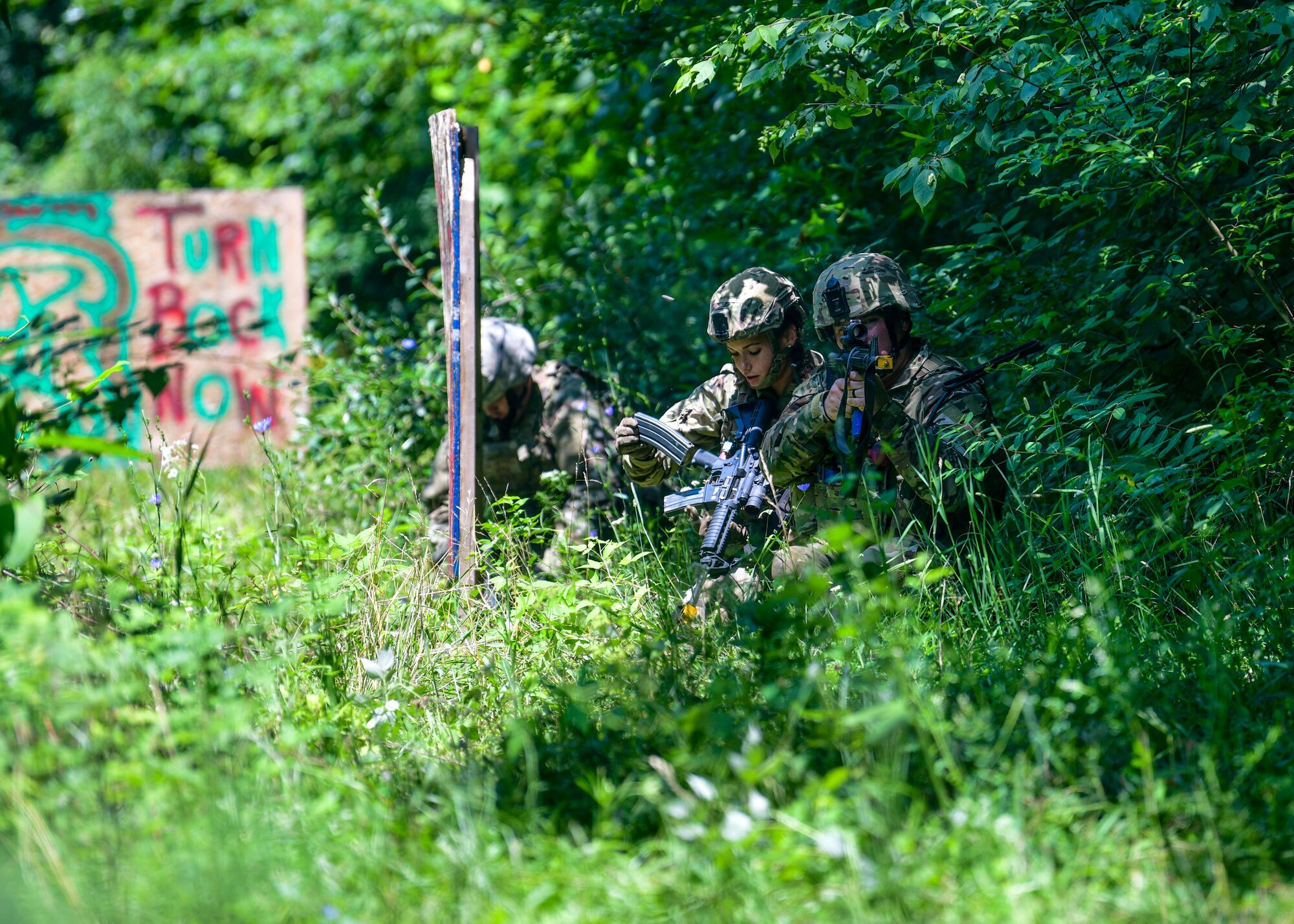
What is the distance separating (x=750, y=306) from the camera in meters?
3.96

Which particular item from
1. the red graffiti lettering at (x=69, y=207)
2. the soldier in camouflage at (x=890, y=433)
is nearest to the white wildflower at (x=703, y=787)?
the soldier in camouflage at (x=890, y=433)

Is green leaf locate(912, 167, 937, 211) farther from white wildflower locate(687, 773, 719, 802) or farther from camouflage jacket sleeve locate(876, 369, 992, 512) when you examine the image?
white wildflower locate(687, 773, 719, 802)

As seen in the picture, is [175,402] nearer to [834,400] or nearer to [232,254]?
[232,254]

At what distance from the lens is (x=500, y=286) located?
6.08m

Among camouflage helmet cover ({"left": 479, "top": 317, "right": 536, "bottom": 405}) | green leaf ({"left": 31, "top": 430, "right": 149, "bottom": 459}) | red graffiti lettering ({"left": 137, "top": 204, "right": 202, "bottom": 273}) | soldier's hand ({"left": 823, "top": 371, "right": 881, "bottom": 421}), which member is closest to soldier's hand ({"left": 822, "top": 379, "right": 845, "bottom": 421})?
soldier's hand ({"left": 823, "top": 371, "right": 881, "bottom": 421})

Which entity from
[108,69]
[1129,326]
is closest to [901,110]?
[1129,326]

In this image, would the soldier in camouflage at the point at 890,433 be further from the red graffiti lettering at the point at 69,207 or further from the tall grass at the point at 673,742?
the red graffiti lettering at the point at 69,207

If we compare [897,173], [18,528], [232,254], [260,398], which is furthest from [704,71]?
[232,254]

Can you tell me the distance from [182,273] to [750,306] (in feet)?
19.8

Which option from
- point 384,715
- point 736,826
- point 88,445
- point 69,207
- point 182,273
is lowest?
point 384,715

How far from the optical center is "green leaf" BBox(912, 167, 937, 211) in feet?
11.4

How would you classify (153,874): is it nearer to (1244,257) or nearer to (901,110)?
(901,110)

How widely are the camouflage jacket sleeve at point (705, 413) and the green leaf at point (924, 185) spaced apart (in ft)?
3.52

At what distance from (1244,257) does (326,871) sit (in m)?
3.10
